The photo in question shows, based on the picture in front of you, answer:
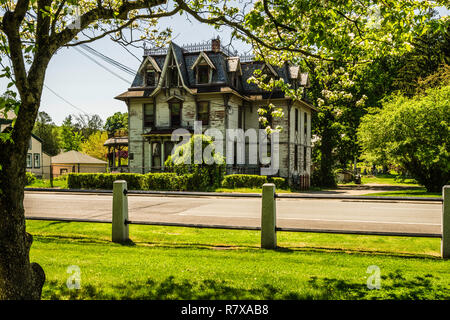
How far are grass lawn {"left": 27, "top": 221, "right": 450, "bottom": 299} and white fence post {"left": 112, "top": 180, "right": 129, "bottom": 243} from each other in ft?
0.94

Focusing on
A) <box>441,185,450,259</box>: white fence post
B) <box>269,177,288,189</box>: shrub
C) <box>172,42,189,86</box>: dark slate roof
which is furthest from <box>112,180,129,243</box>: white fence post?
<box>172,42,189,86</box>: dark slate roof

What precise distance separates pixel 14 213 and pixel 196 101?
2940 centimetres

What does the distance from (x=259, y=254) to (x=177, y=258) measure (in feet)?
5.01

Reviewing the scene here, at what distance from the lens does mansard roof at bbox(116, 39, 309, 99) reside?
3247 centimetres

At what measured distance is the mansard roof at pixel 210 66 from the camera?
32469 mm

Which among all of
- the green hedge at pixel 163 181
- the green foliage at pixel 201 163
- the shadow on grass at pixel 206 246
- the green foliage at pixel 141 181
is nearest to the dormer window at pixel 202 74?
the green foliage at pixel 201 163

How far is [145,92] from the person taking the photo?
34.3m

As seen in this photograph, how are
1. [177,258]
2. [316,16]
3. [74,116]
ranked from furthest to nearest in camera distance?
[74,116] → [177,258] → [316,16]

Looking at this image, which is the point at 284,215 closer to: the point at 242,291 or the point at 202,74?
the point at 242,291

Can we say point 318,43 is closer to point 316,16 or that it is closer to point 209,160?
point 316,16

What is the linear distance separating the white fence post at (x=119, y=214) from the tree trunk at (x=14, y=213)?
14.2 ft

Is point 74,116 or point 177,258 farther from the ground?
point 74,116

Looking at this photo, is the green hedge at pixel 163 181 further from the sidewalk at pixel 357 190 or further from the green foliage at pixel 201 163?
the sidewalk at pixel 357 190
